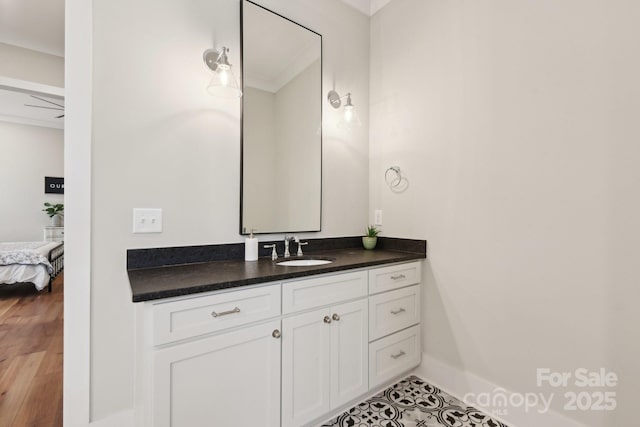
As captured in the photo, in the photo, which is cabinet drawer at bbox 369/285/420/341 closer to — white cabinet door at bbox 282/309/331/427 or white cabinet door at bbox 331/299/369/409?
white cabinet door at bbox 331/299/369/409

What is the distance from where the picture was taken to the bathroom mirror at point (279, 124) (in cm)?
174

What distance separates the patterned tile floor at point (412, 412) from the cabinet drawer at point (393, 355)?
111mm

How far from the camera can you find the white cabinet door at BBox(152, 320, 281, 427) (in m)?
1.03

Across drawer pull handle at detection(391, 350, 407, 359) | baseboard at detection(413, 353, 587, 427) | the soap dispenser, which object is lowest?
baseboard at detection(413, 353, 587, 427)

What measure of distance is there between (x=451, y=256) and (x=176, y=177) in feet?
5.43

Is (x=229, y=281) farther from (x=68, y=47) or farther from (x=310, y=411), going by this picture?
(x=68, y=47)

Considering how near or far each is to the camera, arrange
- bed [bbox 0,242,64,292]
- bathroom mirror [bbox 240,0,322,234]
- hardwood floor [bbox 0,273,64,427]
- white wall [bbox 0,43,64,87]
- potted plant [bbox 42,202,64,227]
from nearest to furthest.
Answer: hardwood floor [bbox 0,273,64,427], bathroom mirror [bbox 240,0,322,234], white wall [bbox 0,43,64,87], bed [bbox 0,242,64,292], potted plant [bbox 42,202,64,227]

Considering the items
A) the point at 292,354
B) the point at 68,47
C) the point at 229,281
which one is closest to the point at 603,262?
the point at 292,354

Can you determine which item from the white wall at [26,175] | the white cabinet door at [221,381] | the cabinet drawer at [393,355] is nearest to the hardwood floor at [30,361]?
the white cabinet door at [221,381]

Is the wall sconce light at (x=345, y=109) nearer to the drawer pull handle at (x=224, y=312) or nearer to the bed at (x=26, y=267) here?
the drawer pull handle at (x=224, y=312)

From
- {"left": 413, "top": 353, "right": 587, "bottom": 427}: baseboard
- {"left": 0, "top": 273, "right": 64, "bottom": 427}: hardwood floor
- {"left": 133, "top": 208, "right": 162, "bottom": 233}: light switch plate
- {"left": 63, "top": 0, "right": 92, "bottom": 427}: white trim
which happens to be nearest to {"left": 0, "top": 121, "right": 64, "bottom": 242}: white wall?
{"left": 0, "top": 273, "right": 64, "bottom": 427}: hardwood floor

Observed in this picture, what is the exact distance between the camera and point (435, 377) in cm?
188

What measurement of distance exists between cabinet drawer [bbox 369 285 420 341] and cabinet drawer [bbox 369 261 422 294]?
0.12 ft

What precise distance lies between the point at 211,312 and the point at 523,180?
5.28 feet
